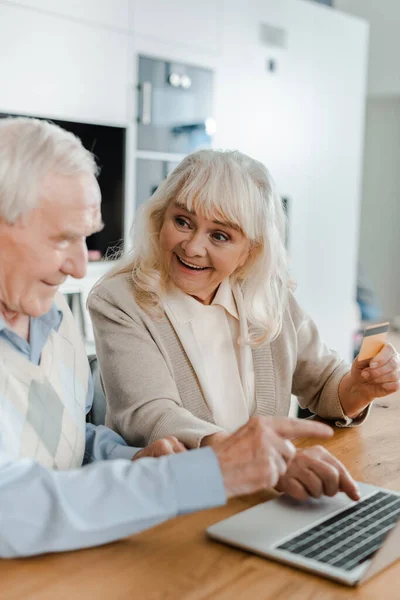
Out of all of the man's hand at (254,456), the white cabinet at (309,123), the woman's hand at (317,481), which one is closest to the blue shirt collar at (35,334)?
the man's hand at (254,456)

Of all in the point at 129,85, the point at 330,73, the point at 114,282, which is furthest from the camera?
the point at 330,73

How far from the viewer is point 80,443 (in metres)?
1.41

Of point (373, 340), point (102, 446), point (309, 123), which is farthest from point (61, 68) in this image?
point (102, 446)

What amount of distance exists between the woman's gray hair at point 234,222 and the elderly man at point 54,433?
627 mm

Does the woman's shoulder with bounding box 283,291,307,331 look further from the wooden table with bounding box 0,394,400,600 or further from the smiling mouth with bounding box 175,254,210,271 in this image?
the wooden table with bounding box 0,394,400,600

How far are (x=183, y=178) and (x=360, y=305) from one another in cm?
513

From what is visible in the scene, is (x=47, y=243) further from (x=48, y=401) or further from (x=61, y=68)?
(x=61, y=68)

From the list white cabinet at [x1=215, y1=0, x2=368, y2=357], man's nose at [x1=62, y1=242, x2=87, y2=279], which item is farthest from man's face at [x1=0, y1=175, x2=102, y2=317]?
white cabinet at [x1=215, y1=0, x2=368, y2=357]

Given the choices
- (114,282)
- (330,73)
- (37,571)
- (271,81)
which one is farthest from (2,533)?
(330,73)

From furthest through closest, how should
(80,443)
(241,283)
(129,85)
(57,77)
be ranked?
1. (129,85)
2. (57,77)
3. (241,283)
4. (80,443)

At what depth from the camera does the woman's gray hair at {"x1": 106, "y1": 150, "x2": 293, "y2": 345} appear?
1.89 m

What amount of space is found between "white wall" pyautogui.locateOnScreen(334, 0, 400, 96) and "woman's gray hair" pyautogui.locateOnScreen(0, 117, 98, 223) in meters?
6.70

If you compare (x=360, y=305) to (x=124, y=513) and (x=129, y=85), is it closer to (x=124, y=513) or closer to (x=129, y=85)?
(x=129, y=85)

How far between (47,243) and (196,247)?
2.50 feet
